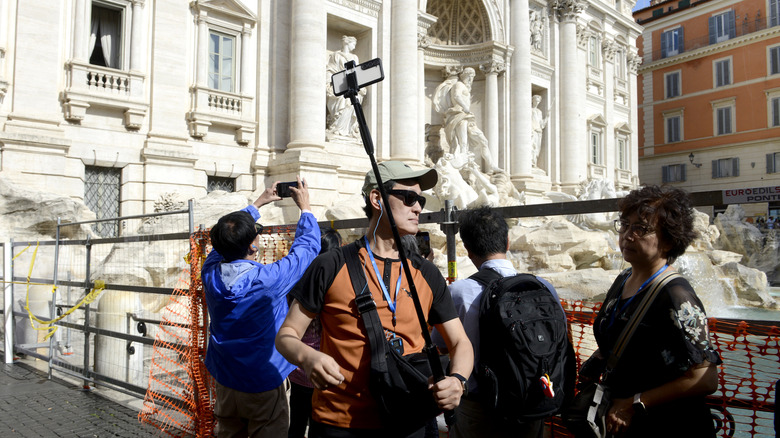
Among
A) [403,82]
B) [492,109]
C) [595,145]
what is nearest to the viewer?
[403,82]

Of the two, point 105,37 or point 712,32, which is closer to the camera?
point 105,37

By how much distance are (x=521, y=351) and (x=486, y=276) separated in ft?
1.33

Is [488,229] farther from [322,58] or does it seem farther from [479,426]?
[322,58]

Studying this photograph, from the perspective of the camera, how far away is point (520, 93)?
Answer: 21266mm

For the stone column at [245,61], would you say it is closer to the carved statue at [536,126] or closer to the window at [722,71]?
the carved statue at [536,126]

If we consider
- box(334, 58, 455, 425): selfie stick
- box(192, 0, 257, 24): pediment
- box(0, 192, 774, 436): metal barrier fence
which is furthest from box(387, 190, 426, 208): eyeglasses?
box(192, 0, 257, 24): pediment

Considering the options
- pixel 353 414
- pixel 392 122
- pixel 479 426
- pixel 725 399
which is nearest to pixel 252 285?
pixel 353 414

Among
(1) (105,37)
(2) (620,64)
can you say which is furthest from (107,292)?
(2) (620,64)

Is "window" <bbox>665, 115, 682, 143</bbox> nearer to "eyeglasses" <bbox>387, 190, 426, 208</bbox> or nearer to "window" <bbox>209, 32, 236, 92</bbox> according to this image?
"window" <bbox>209, 32, 236, 92</bbox>

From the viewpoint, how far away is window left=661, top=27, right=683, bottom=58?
33.5 m

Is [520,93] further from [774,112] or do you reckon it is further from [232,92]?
[774,112]

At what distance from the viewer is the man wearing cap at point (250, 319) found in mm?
2818

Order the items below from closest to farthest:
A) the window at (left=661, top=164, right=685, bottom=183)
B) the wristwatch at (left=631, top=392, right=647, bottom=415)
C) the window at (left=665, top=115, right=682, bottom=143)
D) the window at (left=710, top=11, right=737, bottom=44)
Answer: the wristwatch at (left=631, top=392, right=647, bottom=415) → the window at (left=710, top=11, right=737, bottom=44) → the window at (left=661, top=164, right=685, bottom=183) → the window at (left=665, top=115, right=682, bottom=143)

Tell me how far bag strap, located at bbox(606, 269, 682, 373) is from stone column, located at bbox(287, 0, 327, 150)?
12912 millimetres
